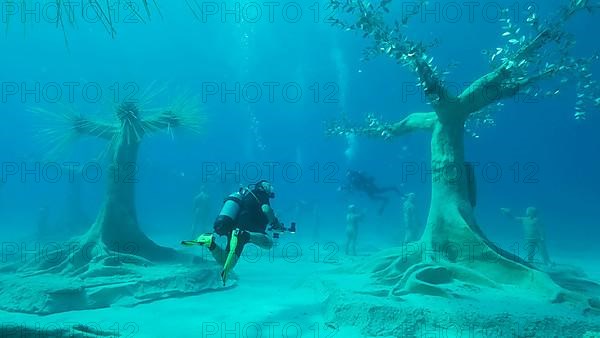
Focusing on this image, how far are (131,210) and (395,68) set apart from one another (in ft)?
177

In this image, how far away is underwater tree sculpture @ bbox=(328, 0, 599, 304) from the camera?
747 cm

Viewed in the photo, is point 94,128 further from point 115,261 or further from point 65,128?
point 115,261

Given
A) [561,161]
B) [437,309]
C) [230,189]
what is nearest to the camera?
[437,309]

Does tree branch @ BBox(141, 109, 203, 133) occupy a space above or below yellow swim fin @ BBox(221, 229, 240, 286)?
above

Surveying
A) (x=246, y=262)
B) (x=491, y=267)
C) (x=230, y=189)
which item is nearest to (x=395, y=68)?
(x=230, y=189)

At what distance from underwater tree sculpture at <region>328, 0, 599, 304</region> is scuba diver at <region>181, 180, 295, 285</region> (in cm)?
272

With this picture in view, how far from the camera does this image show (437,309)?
6102 millimetres

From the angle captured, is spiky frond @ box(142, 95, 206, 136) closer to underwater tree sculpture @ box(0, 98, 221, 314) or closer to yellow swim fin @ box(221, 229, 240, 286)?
underwater tree sculpture @ box(0, 98, 221, 314)

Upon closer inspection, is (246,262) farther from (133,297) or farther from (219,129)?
(219,129)

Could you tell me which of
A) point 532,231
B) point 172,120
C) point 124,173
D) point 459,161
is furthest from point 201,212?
point 532,231

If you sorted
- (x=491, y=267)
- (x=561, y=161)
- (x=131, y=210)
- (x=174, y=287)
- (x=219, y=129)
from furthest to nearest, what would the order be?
(x=219, y=129), (x=561, y=161), (x=131, y=210), (x=174, y=287), (x=491, y=267)

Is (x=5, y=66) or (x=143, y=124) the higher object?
(x=5, y=66)

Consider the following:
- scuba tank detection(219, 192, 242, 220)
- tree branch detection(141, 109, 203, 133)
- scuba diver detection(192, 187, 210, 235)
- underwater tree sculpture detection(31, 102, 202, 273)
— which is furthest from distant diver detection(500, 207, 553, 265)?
scuba diver detection(192, 187, 210, 235)

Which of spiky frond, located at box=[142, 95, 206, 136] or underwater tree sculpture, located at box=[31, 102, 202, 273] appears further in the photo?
spiky frond, located at box=[142, 95, 206, 136]
